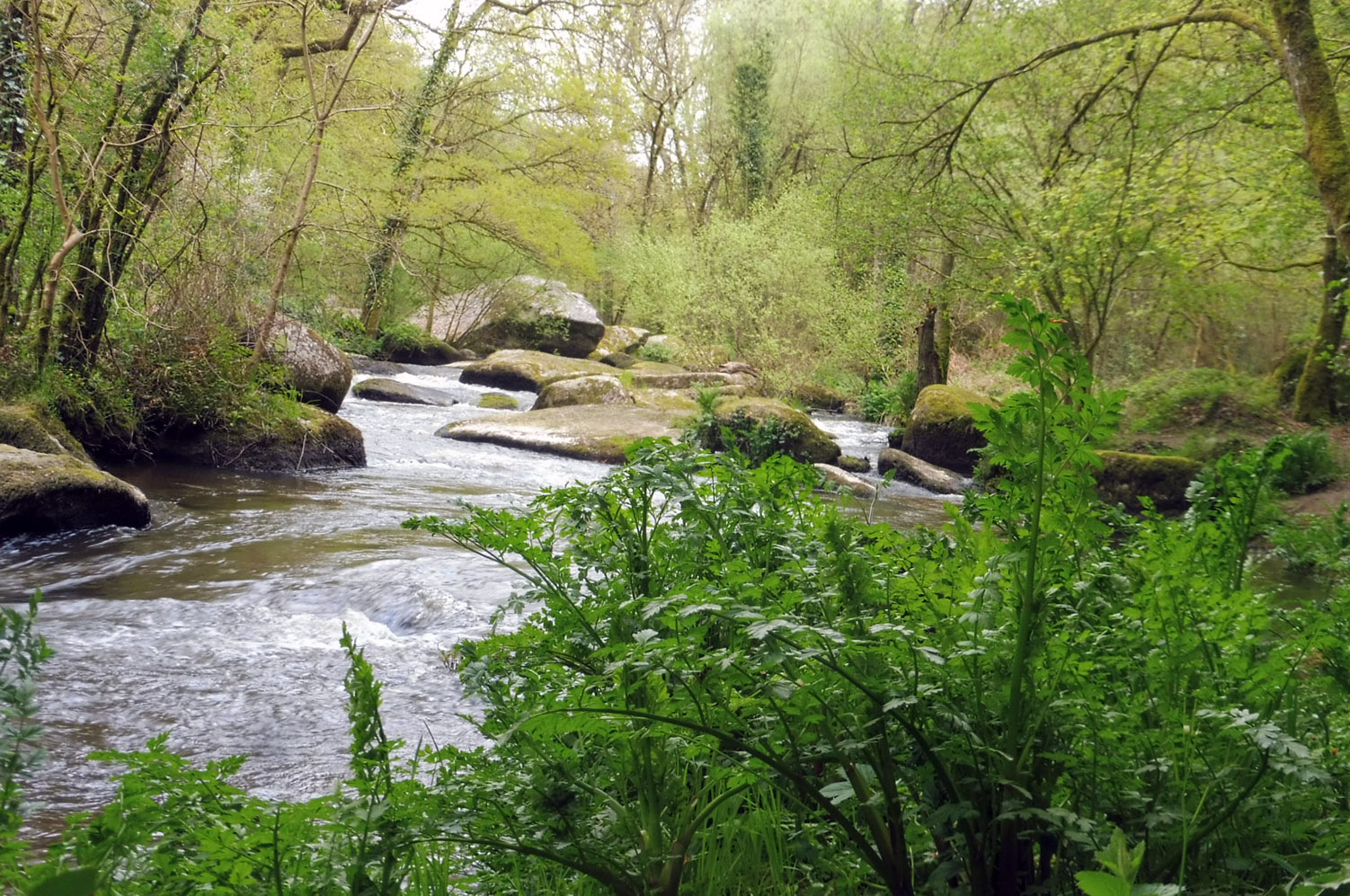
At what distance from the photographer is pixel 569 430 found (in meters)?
15.7

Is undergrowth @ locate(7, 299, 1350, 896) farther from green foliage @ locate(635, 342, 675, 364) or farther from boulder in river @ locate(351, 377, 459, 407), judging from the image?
green foliage @ locate(635, 342, 675, 364)

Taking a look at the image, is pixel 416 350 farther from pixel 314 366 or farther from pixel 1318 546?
pixel 1318 546

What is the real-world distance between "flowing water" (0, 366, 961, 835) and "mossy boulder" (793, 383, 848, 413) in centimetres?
1334

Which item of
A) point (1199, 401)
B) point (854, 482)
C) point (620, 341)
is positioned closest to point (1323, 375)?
point (1199, 401)

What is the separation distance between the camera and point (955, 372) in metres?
25.9

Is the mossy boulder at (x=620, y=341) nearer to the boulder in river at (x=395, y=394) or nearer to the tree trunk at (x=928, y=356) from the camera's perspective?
the boulder in river at (x=395, y=394)

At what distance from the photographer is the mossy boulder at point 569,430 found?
15.0m

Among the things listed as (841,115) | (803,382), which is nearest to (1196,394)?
(841,115)

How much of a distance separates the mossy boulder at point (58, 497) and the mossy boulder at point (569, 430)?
699 centimetres

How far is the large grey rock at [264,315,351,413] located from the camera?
46.6ft

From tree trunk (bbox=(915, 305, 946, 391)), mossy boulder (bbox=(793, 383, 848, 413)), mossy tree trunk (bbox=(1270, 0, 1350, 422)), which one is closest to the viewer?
mossy tree trunk (bbox=(1270, 0, 1350, 422))

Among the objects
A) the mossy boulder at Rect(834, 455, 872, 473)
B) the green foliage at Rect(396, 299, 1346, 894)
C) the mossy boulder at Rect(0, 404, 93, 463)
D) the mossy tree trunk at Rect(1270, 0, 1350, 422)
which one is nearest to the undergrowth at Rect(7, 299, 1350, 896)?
the green foliage at Rect(396, 299, 1346, 894)

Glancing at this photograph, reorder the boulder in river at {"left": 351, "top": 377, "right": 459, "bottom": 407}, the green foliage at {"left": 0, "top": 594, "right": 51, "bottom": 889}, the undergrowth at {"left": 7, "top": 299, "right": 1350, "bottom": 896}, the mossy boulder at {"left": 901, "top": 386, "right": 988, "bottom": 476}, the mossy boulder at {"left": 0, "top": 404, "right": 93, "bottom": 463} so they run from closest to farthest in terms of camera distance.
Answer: the green foliage at {"left": 0, "top": 594, "right": 51, "bottom": 889} → the undergrowth at {"left": 7, "top": 299, "right": 1350, "bottom": 896} → the mossy boulder at {"left": 0, "top": 404, "right": 93, "bottom": 463} → the mossy boulder at {"left": 901, "top": 386, "right": 988, "bottom": 476} → the boulder in river at {"left": 351, "top": 377, "right": 459, "bottom": 407}

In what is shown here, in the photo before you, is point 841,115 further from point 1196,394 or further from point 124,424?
point 124,424
